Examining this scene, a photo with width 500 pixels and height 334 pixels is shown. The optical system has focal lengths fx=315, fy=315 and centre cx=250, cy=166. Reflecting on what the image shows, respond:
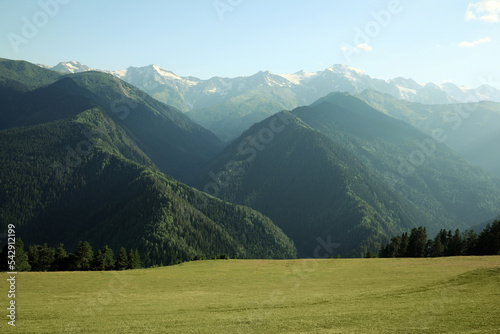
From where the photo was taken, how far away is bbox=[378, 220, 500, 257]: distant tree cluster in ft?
337

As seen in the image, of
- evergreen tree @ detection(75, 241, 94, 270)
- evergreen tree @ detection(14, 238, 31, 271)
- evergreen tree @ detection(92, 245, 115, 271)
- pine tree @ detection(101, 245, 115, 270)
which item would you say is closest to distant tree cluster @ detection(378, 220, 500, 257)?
pine tree @ detection(101, 245, 115, 270)

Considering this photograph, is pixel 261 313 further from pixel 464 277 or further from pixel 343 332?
pixel 464 277

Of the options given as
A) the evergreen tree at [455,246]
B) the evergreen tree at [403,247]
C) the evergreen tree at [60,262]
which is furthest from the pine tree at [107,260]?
the evergreen tree at [455,246]

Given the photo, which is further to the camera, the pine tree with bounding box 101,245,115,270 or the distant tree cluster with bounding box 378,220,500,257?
the distant tree cluster with bounding box 378,220,500,257

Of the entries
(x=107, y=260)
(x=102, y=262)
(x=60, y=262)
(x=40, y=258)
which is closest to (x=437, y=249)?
(x=107, y=260)

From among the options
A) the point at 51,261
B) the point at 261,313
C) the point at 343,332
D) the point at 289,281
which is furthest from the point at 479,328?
the point at 51,261

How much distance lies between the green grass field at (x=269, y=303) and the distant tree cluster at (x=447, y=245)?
151 feet

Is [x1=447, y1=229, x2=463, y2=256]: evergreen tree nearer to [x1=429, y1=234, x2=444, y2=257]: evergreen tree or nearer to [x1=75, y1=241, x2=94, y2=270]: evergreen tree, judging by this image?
[x1=429, y1=234, x2=444, y2=257]: evergreen tree

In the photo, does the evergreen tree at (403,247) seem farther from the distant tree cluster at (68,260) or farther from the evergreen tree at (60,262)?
the evergreen tree at (60,262)

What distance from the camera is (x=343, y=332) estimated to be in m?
28.8

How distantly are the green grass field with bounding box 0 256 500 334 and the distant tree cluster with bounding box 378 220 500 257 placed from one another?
151ft

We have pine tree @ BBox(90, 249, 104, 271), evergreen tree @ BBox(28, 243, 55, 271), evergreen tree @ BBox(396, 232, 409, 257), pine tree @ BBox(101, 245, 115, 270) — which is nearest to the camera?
evergreen tree @ BBox(28, 243, 55, 271)

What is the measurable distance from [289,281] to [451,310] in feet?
119

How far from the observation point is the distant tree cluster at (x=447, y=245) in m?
103
